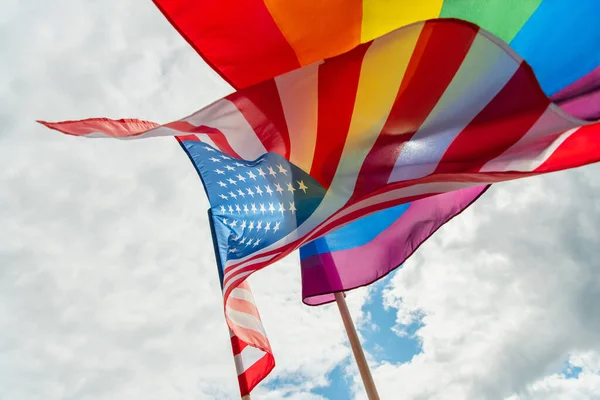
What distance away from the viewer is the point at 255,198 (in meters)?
5.51

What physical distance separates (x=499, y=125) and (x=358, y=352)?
228 centimetres

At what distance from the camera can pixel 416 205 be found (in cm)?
641

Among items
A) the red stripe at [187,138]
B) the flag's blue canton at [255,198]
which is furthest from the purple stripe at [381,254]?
the red stripe at [187,138]

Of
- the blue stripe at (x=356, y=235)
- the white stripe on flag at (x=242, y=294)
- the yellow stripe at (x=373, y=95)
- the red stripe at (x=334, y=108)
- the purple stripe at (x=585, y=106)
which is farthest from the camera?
the blue stripe at (x=356, y=235)

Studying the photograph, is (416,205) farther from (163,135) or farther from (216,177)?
(163,135)

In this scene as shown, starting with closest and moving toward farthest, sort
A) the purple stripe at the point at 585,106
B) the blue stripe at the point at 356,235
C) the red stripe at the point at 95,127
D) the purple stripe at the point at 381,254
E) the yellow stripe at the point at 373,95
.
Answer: the yellow stripe at the point at 373,95
the purple stripe at the point at 585,106
the red stripe at the point at 95,127
the purple stripe at the point at 381,254
the blue stripe at the point at 356,235

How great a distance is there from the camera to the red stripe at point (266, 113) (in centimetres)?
511

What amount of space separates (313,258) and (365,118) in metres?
2.04

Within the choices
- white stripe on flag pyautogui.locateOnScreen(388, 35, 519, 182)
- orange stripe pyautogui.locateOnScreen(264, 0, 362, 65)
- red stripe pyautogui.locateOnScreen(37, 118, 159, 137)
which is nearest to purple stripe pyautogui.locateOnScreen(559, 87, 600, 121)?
white stripe on flag pyautogui.locateOnScreen(388, 35, 519, 182)

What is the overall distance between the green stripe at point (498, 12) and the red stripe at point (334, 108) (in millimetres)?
1342

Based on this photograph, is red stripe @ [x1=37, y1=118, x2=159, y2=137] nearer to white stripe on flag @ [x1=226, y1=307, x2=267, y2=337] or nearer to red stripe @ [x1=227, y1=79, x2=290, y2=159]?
red stripe @ [x1=227, y1=79, x2=290, y2=159]

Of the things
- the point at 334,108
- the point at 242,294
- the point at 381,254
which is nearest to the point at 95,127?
the point at 242,294

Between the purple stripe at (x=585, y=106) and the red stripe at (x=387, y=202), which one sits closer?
the red stripe at (x=387, y=202)

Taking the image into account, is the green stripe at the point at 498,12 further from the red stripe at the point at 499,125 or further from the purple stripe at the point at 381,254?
the purple stripe at the point at 381,254
